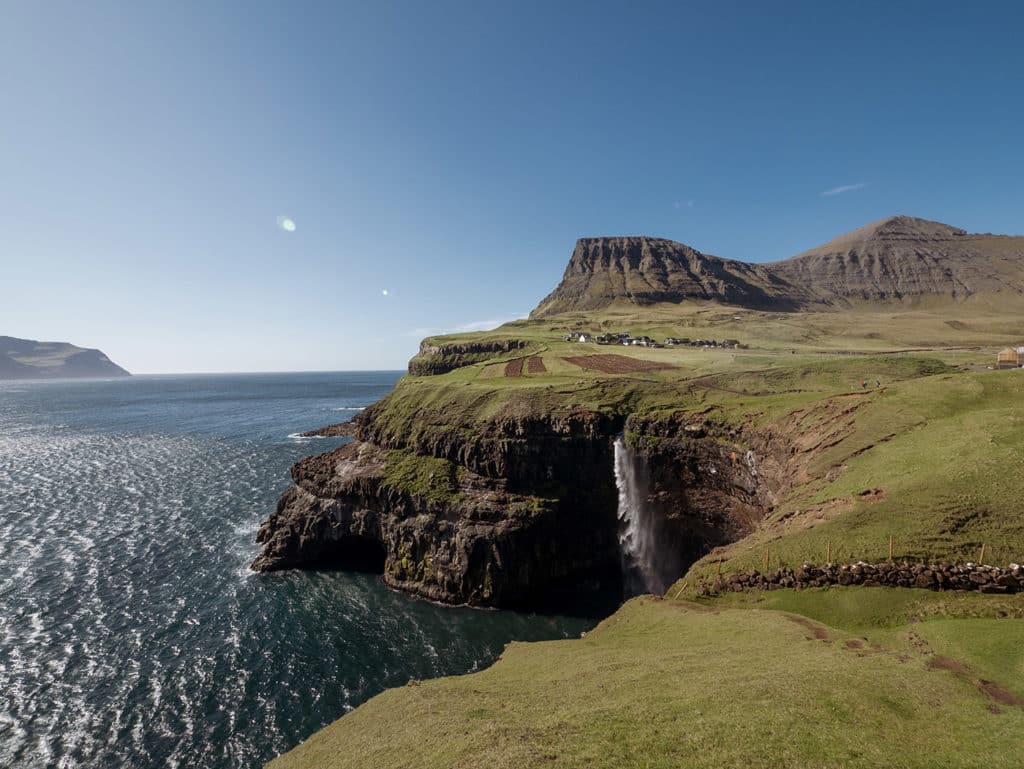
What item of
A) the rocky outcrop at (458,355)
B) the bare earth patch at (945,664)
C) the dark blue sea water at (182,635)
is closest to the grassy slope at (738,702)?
the bare earth patch at (945,664)

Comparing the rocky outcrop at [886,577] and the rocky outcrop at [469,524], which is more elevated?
the rocky outcrop at [886,577]

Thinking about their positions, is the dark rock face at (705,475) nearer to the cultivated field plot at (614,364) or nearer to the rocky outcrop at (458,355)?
the cultivated field plot at (614,364)

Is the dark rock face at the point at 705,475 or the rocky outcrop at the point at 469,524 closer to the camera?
the dark rock face at the point at 705,475

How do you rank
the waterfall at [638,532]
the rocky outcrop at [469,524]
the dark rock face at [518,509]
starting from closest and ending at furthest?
the dark rock face at [518,509] < the rocky outcrop at [469,524] < the waterfall at [638,532]

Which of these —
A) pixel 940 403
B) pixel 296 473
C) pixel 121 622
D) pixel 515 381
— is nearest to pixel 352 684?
pixel 121 622

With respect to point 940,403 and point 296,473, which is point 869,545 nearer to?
point 940,403

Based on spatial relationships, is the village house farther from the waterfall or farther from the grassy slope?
the grassy slope
